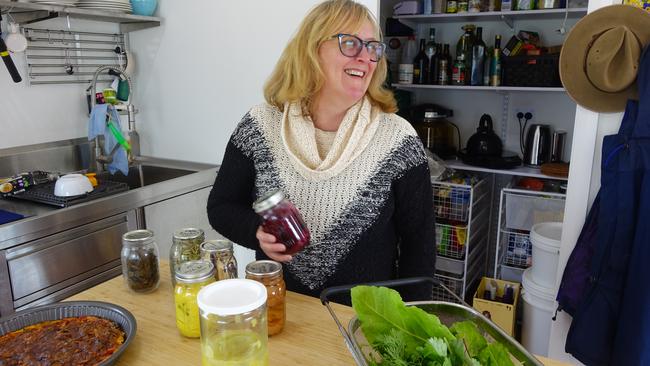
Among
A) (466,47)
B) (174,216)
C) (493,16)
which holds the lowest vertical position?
(174,216)

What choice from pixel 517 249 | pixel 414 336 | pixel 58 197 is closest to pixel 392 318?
pixel 414 336

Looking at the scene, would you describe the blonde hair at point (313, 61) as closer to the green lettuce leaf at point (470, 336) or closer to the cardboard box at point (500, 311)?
the green lettuce leaf at point (470, 336)

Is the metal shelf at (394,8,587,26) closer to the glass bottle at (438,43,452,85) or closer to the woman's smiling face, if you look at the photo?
the glass bottle at (438,43,452,85)

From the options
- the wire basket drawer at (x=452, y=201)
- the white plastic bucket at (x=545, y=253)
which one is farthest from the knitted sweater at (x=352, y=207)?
the wire basket drawer at (x=452, y=201)

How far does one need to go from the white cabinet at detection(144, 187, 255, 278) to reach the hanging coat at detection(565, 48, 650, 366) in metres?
1.44

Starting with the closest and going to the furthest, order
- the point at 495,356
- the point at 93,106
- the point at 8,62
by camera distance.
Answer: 1. the point at 495,356
2. the point at 8,62
3. the point at 93,106

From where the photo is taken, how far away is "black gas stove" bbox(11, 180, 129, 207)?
1836mm

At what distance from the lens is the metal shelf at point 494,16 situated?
2.63 meters

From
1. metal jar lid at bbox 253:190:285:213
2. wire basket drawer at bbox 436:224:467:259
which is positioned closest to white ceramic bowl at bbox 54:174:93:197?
metal jar lid at bbox 253:190:285:213

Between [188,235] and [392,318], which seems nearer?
[392,318]

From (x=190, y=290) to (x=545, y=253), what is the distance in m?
1.81

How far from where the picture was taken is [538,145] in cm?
293

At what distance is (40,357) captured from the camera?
0.84 m

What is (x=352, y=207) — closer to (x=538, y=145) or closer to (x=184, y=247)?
(x=184, y=247)
